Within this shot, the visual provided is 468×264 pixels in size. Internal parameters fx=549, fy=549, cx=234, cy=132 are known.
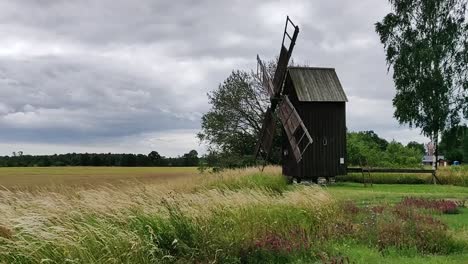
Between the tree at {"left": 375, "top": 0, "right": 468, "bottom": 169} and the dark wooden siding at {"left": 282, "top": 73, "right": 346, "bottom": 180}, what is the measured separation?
4.16 metres

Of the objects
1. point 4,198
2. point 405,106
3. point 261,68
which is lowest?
point 4,198

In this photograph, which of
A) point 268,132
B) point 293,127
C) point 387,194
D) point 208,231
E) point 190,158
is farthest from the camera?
point 190,158

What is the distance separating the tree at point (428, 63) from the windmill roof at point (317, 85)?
3800 mm

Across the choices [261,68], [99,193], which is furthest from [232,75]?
[99,193]

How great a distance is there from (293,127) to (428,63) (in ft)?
31.1

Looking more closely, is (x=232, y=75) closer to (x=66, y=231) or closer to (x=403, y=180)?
(x=403, y=180)

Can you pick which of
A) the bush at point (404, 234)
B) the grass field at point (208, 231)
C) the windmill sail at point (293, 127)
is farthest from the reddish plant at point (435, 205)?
the windmill sail at point (293, 127)

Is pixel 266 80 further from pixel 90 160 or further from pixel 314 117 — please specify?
pixel 90 160

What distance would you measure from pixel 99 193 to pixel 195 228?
3.72 m

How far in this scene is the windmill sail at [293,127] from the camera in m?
31.6

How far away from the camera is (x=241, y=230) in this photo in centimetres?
1214

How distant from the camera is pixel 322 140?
1356 inches

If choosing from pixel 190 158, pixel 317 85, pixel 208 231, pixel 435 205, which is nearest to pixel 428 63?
pixel 317 85

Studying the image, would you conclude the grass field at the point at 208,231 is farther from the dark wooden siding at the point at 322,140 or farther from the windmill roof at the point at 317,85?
the windmill roof at the point at 317,85
